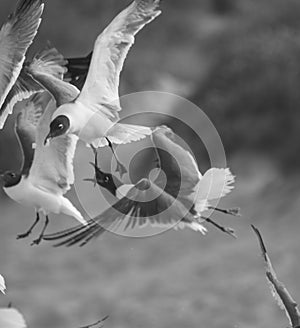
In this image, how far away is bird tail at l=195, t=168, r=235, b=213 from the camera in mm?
2270

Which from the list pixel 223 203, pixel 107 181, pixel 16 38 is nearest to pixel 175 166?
pixel 107 181

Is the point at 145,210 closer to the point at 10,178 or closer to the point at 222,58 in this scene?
the point at 10,178

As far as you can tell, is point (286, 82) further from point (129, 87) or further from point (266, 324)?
point (266, 324)

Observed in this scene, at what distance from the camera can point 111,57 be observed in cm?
226

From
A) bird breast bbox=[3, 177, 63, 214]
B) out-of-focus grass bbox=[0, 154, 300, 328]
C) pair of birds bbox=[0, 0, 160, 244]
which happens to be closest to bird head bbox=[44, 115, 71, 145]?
pair of birds bbox=[0, 0, 160, 244]

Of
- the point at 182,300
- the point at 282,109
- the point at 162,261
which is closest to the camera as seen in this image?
the point at 182,300

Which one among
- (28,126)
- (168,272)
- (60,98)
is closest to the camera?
(60,98)

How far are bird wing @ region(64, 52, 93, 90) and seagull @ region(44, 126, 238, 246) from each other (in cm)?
19

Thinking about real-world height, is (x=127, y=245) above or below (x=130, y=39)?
below

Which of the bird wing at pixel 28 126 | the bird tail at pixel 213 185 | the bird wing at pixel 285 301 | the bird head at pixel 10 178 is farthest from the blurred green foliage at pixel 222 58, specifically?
the bird wing at pixel 285 301

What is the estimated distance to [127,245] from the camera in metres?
6.38

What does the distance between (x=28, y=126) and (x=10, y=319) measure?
2.13ft

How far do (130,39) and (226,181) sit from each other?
34 centimetres

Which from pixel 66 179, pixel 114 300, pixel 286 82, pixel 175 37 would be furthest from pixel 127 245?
pixel 66 179
